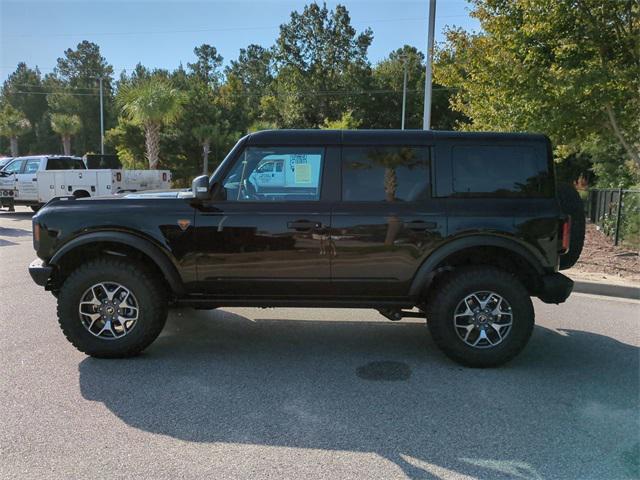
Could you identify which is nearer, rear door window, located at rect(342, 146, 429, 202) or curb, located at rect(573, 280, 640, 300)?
rear door window, located at rect(342, 146, 429, 202)

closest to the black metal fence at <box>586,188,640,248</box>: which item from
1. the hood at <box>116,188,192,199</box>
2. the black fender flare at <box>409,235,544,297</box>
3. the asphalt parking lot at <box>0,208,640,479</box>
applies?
the asphalt parking lot at <box>0,208,640,479</box>

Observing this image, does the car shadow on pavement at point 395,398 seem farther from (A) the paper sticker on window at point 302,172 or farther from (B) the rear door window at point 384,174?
(A) the paper sticker on window at point 302,172

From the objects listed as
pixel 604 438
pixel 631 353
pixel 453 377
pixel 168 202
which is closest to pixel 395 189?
pixel 453 377

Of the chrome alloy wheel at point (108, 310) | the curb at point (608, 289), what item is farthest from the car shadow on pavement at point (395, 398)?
the curb at point (608, 289)

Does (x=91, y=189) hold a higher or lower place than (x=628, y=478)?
higher

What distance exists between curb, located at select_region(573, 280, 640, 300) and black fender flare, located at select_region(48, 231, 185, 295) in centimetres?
556

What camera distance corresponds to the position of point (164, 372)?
4309 mm

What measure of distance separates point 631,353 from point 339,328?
2.89 metres

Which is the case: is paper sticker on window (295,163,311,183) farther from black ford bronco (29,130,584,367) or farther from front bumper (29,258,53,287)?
front bumper (29,258,53,287)

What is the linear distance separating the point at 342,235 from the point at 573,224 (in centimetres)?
234

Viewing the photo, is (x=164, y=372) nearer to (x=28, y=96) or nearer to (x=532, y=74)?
(x=532, y=74)

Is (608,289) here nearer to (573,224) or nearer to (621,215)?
(573,224)

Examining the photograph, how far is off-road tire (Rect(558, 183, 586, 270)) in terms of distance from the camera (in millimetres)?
4930

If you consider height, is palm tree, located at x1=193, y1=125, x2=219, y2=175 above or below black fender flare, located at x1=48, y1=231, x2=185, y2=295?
above
